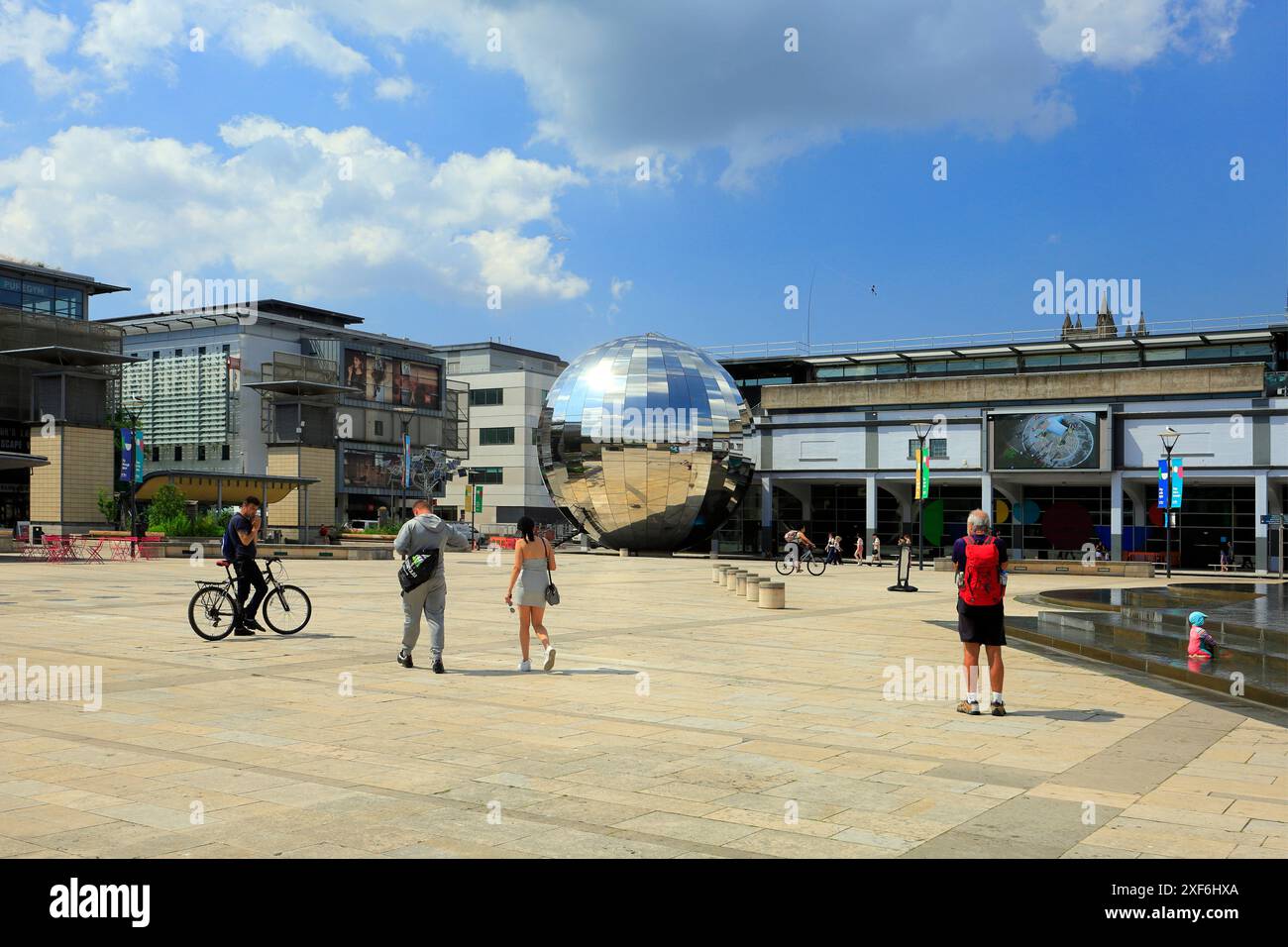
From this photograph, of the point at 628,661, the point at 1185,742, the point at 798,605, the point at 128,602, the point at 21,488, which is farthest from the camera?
the point at 21,488

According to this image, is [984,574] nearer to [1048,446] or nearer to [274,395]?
[1048,446]

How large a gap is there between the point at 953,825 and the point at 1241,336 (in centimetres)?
6569

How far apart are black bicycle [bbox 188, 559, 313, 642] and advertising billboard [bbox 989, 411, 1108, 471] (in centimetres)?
4554

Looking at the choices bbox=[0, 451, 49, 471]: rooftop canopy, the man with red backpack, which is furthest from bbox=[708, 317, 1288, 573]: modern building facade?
the man with red backpack

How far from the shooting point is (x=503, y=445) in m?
→ 103

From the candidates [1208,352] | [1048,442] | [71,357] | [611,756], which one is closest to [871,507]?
[1048,442]

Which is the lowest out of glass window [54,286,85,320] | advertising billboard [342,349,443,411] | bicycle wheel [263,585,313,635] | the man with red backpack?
bicycle wheel [263,585,313,635]

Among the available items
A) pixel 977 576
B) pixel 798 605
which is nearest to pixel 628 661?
pixel 977 576

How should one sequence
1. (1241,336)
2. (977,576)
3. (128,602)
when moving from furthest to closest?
(1241,336) → (128,602) → (977,576)

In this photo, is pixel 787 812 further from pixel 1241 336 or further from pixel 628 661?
pixel 1241 336

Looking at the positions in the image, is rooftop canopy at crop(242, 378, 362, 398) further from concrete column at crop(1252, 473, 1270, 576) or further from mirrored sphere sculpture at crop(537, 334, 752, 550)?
concrete column at crop(1252, 473, 1270, 576)

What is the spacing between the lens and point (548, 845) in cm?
591

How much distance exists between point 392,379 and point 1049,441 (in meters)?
56.4

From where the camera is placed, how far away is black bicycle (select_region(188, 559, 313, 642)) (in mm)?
15820
